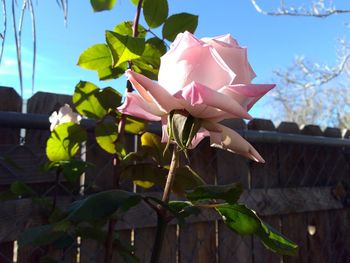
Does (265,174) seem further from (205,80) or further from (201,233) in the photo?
(205,80)

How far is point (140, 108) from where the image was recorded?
0.58 metres

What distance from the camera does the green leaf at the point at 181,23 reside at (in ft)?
2.49

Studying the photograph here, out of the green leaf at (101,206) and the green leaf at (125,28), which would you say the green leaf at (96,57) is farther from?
the green leaf at (101,206)

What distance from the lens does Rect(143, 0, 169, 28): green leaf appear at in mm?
746

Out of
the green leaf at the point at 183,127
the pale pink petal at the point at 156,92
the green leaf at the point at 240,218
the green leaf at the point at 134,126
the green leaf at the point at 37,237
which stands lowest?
the green leaf at the point at 37,237

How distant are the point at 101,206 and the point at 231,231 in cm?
132

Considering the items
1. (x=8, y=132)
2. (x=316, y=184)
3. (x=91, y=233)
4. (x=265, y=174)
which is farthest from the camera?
(x=316, y=184)

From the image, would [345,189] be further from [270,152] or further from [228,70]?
[228,70]

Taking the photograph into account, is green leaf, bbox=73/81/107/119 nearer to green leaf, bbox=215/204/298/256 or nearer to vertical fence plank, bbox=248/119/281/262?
green leaf, bbox=215/204/298/256

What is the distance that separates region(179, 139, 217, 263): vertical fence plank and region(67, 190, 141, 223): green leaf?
1.11 metres

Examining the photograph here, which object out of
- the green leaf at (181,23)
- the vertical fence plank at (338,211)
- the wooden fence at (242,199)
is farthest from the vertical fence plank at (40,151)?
the vertical fence plank at (338,211)

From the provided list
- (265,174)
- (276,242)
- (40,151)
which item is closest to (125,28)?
(276,242)

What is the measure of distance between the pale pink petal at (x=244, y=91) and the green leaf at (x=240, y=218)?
165 millimetres

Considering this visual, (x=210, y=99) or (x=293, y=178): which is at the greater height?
(x=210, y=99)
